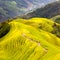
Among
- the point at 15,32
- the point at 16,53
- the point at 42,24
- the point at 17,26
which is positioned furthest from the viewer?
the point at 42,24

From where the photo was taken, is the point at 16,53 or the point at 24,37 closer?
the point at 16,53

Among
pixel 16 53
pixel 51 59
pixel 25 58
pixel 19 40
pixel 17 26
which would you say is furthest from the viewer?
pixel 17 26

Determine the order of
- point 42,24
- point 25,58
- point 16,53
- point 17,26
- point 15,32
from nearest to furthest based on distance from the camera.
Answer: point 25,58, point 16,53, point 15,32, point 17,26, point 42,24

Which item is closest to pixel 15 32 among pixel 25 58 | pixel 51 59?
pixel 25 58

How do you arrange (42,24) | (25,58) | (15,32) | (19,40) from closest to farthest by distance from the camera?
(25,58), (19,40), (15,32), (42,24)

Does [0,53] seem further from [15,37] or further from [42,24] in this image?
[42,24]

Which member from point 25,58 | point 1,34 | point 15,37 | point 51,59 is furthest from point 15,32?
point 51,59

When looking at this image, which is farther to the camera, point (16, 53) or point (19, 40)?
point (19, 40)

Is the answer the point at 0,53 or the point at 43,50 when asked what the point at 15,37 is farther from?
the point at 43,50

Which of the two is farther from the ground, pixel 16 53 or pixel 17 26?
pixel 17 26
